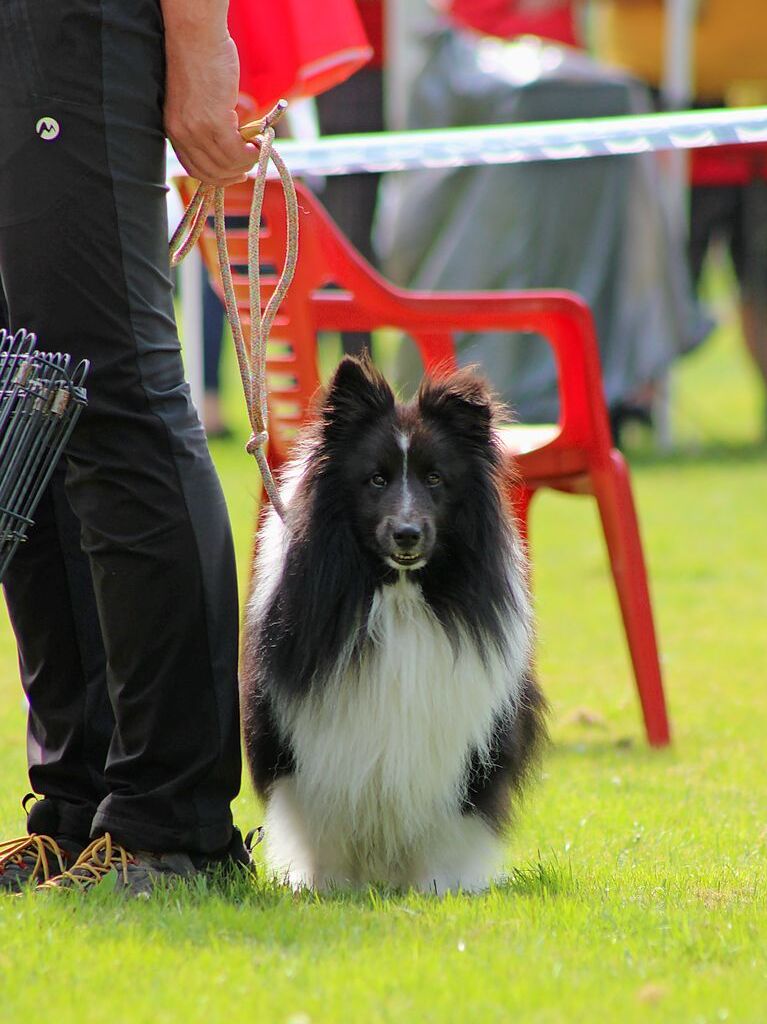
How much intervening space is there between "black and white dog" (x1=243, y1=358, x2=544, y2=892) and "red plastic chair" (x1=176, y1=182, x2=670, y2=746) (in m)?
0.71

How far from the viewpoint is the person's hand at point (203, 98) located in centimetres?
259

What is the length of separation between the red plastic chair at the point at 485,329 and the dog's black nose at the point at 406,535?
0.88 meters

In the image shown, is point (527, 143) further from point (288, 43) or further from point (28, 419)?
point (28, 419)

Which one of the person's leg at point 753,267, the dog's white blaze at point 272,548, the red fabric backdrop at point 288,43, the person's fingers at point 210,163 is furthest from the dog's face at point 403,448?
the person's leg at point 753,267

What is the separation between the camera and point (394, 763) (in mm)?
2977

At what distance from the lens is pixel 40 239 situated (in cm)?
254

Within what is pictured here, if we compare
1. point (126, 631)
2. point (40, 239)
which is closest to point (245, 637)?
point (126, 631)

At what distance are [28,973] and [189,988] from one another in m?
0.24

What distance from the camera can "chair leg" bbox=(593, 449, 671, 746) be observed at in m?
4.08

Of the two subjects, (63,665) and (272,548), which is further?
(272,548)

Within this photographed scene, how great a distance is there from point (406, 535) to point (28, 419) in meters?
0.80

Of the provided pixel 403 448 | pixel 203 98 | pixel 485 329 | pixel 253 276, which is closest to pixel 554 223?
pixel 485 329

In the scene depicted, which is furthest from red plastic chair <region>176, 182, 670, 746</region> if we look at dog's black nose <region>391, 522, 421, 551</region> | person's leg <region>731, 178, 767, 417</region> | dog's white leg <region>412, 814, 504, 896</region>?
person's leg <region>731, 178, 767, 417</region>

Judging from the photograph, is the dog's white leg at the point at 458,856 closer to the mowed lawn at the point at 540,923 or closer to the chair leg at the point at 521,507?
the mowed lawn at the point at 540,923
